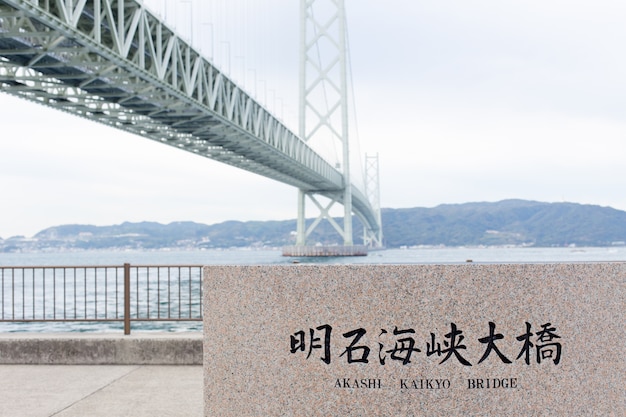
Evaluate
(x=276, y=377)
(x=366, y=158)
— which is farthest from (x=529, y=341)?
(x=366, y=158)

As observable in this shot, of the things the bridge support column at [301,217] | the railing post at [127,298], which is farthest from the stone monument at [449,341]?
the bridge support column at [301,217]

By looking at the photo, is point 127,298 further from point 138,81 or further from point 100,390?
point 138,81

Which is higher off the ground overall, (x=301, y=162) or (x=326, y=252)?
(x=301, y=162)

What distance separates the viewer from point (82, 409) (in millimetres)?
4988

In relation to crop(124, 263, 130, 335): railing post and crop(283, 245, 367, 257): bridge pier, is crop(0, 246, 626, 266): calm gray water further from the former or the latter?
crop(124, 263, 130, 335): railing post

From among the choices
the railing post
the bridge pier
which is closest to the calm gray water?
the bridge pier

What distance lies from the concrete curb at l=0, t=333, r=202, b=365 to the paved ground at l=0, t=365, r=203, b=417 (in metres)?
0.08

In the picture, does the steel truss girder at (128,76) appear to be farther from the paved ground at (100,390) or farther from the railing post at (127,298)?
the paved ground at (100,390)

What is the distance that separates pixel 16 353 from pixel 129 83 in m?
16.6

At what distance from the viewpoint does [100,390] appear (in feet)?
18.2

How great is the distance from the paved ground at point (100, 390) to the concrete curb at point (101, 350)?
0.25ft

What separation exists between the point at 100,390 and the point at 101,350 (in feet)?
3.64

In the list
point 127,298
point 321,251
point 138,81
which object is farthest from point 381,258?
point 127,298

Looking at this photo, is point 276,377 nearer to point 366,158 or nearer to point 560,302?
point 560,302
